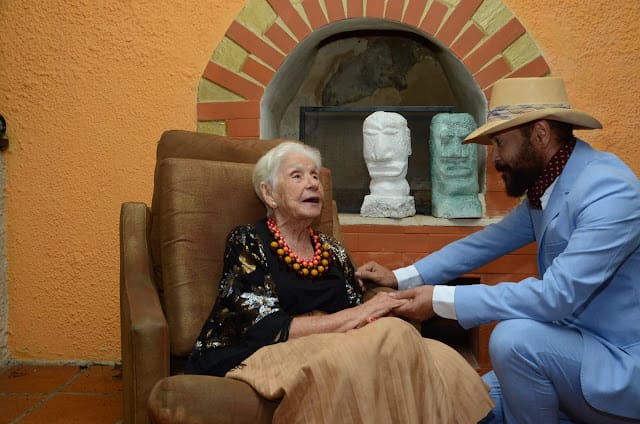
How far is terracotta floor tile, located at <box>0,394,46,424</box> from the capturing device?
2.36m

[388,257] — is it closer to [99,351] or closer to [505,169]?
[505,169]

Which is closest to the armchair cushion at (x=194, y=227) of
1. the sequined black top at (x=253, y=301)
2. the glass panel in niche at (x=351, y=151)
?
the sequined black top at (x=253, y=301)

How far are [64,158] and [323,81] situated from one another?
4.46 ft

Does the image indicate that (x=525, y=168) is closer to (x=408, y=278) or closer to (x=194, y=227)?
(x=408, y=278)

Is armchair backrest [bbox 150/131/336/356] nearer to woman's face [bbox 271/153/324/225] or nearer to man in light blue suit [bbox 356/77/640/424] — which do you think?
woman's face [bbox 271/153/324/225]

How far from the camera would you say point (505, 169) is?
1.91m

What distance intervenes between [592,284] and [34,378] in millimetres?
2287

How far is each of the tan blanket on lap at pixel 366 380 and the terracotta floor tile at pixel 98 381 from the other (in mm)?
1388

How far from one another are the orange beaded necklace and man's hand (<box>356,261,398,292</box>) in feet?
0.49

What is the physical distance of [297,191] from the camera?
1878 millimetres

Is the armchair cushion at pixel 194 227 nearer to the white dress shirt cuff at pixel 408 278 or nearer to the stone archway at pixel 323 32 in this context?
the white dress shirt cuff at pixel 408 278

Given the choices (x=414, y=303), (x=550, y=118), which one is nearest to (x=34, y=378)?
(x=414, y=303)

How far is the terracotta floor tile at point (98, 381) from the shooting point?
2.65 m

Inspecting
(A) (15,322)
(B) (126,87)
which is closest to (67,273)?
(A) (15,322)
